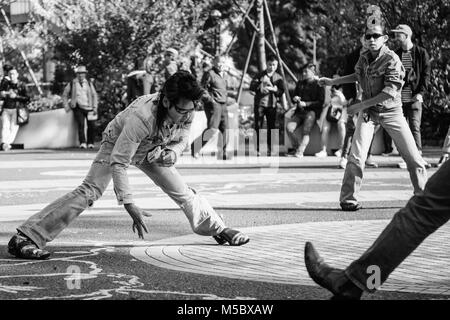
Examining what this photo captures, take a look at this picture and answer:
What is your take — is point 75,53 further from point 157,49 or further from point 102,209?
point 102,209

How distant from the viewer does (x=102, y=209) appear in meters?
9.68

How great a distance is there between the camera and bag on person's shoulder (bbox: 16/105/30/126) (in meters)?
21.2

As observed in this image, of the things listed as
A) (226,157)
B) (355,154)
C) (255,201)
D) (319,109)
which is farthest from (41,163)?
(355,154)

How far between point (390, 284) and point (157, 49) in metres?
19.2

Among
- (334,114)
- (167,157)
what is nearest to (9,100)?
(334,114)

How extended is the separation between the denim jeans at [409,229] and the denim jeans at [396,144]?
474 centimetres

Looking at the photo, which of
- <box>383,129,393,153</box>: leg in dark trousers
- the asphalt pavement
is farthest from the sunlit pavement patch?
<box>383,129,393,153</box>: leg in dark trousers

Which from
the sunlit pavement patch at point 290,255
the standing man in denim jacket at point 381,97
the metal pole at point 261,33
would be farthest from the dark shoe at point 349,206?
the metal pole at point 261,33

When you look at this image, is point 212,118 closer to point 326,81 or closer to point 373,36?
point 326,81

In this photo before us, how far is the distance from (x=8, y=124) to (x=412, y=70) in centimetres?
1056

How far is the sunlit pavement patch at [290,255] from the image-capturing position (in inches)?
223

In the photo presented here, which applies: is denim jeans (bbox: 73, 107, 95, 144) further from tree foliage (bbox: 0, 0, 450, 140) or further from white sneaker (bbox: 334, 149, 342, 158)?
white sneaker (bbox: 334, 149, 342, 158)

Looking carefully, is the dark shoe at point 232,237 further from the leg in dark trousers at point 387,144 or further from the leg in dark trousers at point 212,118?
the leg in dark trousers at point 387,144

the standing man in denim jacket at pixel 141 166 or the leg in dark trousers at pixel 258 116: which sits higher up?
the standing man in denim jacket at pixel 141 166
